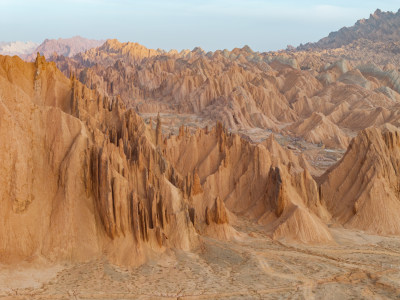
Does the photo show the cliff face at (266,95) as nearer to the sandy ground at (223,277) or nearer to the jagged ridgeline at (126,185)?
the jagged ridgeline at (126,185)

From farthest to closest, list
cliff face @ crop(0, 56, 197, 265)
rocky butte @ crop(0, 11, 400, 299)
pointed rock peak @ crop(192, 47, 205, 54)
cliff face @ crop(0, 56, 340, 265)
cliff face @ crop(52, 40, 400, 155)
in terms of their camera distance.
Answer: pointed rock peak @ crop(192, 47, 205, 54)
cliff face @ crop(52, 40, 400, 155)
cliff face @ crop(0, 56, 340, 265)
cliff face @ crop(0, 56, 197, 265)
rocky butte @ crop(0, 11, 400, 299)

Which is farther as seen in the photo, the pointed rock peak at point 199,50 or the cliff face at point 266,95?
the pointed rock peak at point 199,50

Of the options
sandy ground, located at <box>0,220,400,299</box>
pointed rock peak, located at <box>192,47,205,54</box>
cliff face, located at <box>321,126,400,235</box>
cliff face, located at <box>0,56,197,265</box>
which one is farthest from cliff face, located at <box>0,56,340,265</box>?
pointed rock peak, located at <box>192,47,205,54</box>

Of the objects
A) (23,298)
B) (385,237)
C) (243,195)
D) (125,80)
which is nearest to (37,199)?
(23,298)

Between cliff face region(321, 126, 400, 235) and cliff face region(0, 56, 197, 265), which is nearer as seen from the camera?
cliff face region(0, 56, 197, 265)

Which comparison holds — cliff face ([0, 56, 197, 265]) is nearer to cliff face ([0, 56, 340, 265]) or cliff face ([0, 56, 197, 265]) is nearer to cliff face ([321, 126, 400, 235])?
cliff face ([0, 56, 340, 265])

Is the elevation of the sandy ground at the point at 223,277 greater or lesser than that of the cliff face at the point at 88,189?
lesser

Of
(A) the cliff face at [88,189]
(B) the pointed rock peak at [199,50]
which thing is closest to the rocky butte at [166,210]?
(A) the cliff face at [88,189]

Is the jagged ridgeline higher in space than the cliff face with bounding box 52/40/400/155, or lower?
lower

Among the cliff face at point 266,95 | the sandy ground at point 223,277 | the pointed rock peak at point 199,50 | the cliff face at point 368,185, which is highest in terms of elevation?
the pointed rock peak at point 199,50
